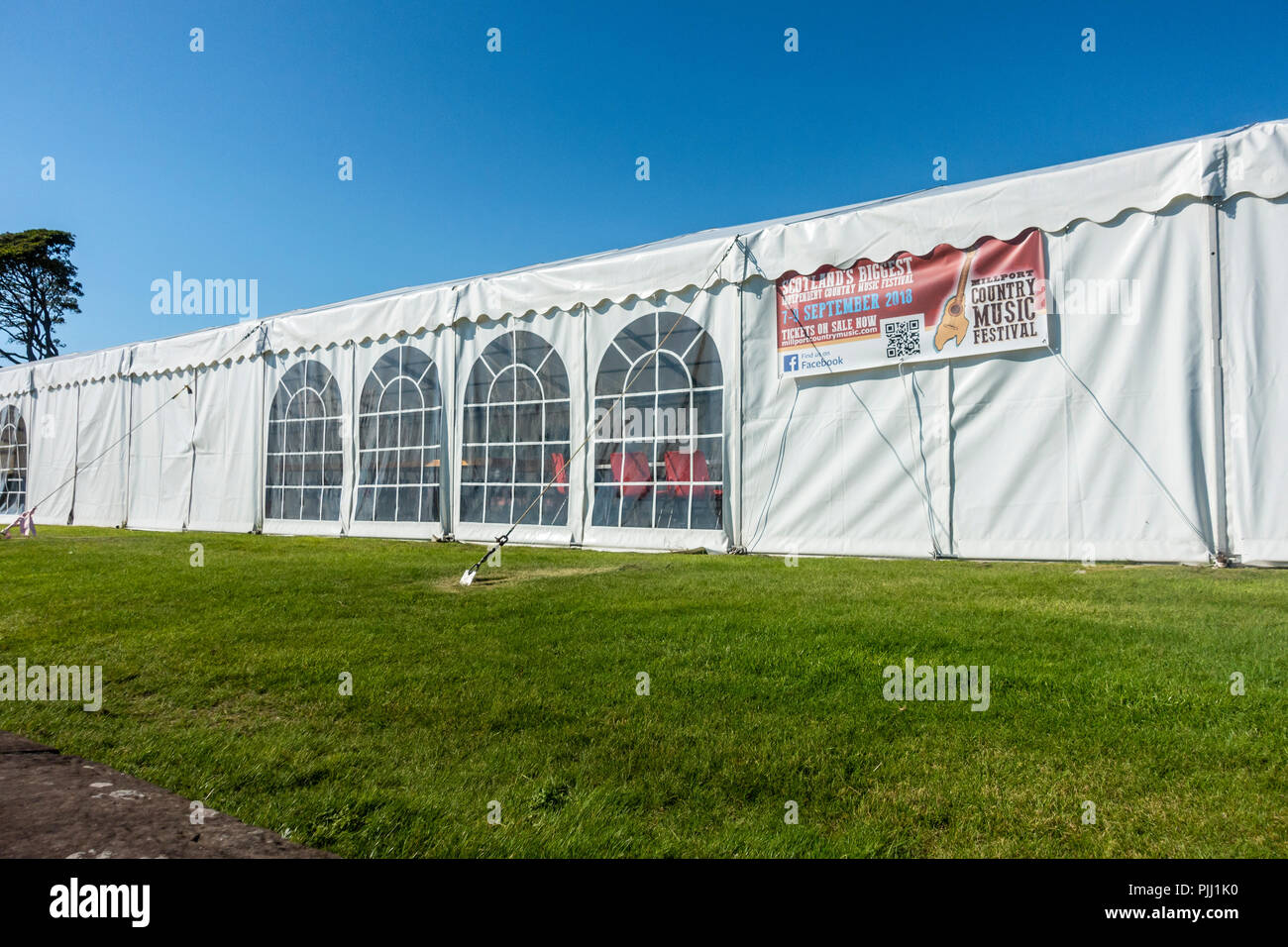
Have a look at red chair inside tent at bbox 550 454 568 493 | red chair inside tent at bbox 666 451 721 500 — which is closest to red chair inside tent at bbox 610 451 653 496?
red chair inside tent at bbox 666 451 721 500

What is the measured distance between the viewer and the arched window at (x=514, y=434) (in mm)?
9695

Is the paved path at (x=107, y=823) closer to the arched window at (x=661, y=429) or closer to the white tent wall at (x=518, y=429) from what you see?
the arched window at (x=661, y=429)

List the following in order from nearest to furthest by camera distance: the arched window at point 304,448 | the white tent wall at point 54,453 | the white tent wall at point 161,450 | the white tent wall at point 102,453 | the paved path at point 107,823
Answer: the paved path at point 107,823, the arched window at point 304,448, the white tent wall at point 161,450, the white tent wall at point 102,453, the white tent wall at point 54,453

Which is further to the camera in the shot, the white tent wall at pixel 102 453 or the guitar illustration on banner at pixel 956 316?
the white tent wall at pixel 102 453

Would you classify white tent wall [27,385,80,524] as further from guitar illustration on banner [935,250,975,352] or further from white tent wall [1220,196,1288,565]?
white tent wall [1220,196,1288,565]

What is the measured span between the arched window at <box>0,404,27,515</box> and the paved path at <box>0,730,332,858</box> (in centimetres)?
1993

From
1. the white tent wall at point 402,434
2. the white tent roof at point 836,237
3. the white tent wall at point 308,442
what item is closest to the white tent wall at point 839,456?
the white tent roof at point 836,237

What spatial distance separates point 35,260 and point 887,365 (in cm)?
3879

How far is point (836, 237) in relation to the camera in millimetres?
7906

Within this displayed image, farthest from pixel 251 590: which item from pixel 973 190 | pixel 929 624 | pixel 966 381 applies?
pixel 973 190

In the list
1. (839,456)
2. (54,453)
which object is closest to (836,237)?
(839,456)

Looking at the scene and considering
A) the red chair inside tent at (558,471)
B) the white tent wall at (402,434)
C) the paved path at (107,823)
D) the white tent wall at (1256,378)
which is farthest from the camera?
the white tent wall at (402,434)

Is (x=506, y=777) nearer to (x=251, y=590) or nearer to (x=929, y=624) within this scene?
(x=929, y=624)

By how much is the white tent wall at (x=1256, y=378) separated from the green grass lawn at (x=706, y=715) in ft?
2.09
